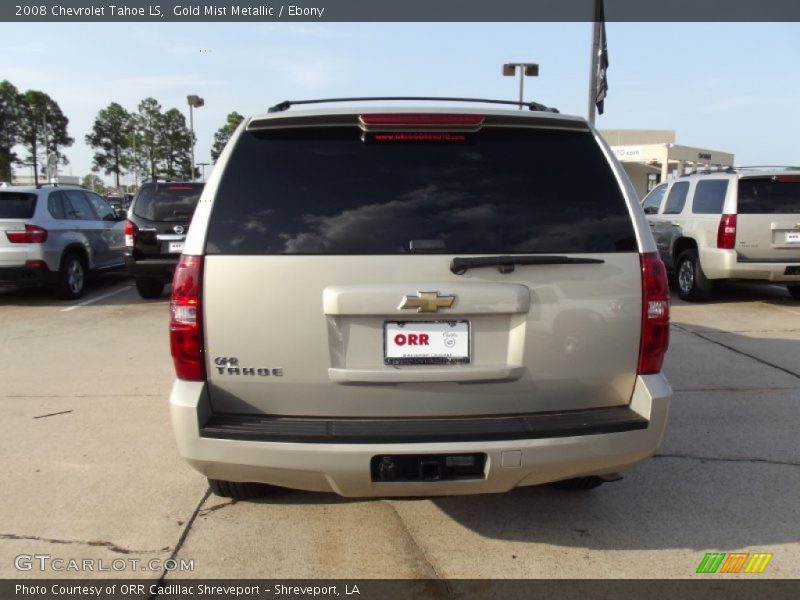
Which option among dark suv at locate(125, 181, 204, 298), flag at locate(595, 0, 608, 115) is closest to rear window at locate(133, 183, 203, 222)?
dark suv at locate(125, 181, 204, 298)

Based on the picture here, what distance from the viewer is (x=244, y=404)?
2.56m

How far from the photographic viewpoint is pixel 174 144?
7575 cm

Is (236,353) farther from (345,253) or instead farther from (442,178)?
(442,178)

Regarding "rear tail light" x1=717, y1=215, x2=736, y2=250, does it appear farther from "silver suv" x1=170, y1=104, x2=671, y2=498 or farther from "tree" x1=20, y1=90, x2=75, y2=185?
"tree" x1=20, y1=90, x2=75, y2=185

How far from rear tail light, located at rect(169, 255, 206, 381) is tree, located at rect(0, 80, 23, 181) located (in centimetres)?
7891

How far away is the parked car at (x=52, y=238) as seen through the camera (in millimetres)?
8609

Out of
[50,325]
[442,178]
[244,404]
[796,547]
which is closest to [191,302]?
[244,404]

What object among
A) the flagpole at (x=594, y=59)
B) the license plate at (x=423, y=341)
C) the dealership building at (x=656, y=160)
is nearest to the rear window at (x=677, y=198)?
the flagpole at (x=594, y=59)

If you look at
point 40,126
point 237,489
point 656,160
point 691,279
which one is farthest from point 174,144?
point 237,489

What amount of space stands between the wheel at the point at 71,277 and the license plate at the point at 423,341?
834 cm

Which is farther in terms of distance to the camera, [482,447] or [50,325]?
[50,325]

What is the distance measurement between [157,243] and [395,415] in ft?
24.5

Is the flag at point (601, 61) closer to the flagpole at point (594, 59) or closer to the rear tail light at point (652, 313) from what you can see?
the flagpole at point (594, 59)

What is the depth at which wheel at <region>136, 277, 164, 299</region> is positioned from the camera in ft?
31.6
